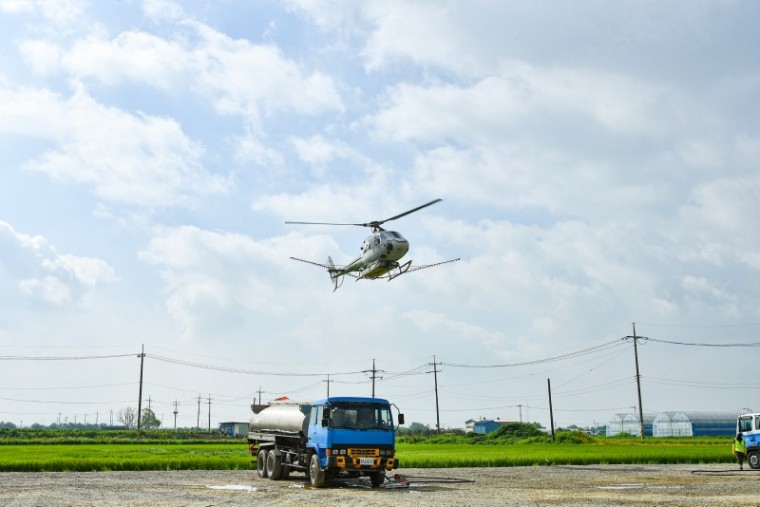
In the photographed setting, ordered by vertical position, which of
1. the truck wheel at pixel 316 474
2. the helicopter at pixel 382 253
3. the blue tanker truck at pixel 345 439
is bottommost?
the truck wheel at pixel 316 474

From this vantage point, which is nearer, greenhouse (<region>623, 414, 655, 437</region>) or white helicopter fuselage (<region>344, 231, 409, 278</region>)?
white helicopter fuselage (<region>344, 231, 409, 278</region>)

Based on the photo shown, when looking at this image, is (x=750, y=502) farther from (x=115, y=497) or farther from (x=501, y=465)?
(x=501, y=465)

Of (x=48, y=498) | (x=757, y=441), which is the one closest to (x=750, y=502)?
(x=757, y=441)

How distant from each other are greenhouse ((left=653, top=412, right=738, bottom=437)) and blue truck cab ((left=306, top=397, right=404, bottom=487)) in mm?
112579

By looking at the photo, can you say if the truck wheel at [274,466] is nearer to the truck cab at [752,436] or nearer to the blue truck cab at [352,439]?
the blue truck cab at [352,439]

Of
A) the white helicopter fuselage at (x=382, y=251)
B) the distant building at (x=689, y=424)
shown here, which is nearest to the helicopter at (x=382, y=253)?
the white helicopter fuselage at (x=382, y=251)

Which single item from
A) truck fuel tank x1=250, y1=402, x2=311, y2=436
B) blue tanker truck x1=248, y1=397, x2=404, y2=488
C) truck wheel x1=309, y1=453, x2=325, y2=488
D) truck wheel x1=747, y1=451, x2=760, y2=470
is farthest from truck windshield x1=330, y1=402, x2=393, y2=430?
truck wheel x1=747, y1=451, x2=760, y2=470

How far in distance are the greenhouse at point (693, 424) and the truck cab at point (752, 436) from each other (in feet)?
321

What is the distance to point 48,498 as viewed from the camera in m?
19.8

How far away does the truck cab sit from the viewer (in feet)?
104

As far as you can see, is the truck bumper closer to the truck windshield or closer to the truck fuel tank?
the truck windshield

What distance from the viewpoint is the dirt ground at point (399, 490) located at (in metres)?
19.0

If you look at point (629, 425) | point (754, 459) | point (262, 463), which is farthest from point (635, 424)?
point (262, 463)

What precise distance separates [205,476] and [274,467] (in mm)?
4064
